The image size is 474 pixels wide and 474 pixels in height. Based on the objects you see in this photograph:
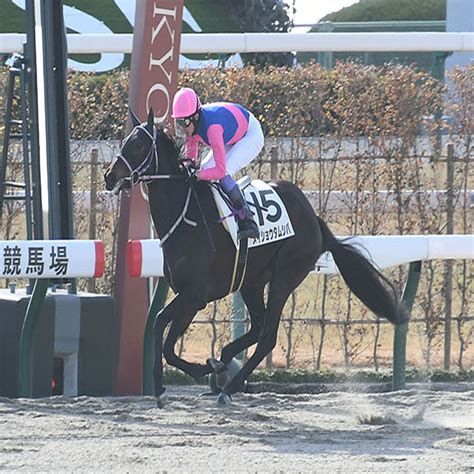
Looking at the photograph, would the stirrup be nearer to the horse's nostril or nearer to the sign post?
the horse's nostril

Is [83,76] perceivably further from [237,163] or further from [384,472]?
[384,472]

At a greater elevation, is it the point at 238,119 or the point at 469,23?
the point at 469,23

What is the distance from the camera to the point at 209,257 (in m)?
6.99

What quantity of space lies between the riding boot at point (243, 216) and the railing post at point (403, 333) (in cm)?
122

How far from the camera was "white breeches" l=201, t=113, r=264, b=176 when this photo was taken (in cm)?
717

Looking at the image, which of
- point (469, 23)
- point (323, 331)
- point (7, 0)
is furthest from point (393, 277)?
point (7, 0)

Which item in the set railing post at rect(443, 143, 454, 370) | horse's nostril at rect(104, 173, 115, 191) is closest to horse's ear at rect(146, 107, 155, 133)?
horse's nostril at rect(104, 173, 115, 191)

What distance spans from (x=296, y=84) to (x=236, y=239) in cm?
314

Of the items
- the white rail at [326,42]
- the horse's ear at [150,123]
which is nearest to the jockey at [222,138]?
the horse's ear at [150,123]

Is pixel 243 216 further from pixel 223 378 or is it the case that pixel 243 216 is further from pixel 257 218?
pixel 223 378

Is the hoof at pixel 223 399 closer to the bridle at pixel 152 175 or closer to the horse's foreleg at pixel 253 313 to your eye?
the horse's foreleg at pixel 253 313

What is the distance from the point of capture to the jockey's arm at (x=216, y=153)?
689cm

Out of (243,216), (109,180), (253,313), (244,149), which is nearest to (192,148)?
(244,149)

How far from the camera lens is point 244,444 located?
5.75 m
